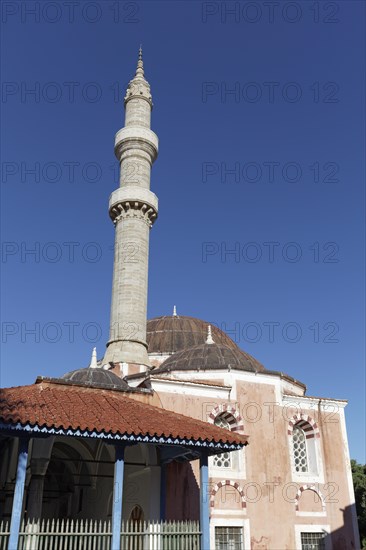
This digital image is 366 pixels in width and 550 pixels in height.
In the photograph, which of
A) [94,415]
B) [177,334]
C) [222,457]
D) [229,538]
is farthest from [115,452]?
[177,334]

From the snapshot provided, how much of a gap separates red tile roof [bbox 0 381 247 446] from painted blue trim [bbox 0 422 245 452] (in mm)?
49

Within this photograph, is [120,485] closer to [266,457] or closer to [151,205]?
[266,457]

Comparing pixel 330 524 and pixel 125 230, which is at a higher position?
pixel 125 230

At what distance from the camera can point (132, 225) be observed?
2002 cm

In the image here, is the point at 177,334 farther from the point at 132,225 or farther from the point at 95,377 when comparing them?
the point at 95,377

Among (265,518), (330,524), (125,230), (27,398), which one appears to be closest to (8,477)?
(27,398)

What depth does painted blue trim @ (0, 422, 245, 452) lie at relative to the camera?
24.9 feet

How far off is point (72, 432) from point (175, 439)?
5.47ft

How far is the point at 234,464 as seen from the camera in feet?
41.3

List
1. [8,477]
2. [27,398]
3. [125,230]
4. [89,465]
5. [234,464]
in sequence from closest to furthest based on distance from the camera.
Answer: [27,398]
[8,477]
[234,464]
[89,465]
[125,230]

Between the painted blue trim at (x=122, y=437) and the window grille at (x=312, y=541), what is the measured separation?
555 centimetres

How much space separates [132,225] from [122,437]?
12.8 metres

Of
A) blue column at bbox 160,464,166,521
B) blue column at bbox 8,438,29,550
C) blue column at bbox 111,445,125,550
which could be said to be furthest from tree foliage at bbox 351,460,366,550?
blue column at bbox 8,438,29,550

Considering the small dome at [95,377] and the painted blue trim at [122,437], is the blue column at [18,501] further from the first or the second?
the small dome at [95,377]
